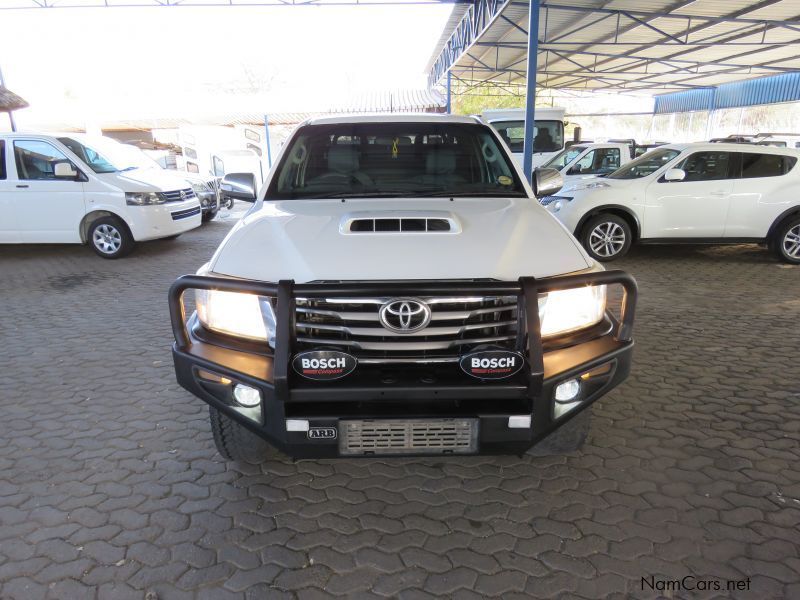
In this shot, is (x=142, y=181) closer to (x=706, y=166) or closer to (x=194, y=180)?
(x=194, y=180)

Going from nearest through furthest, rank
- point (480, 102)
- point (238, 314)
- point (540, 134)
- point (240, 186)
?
point (238, 314) → point (240, 186) → point (540, 134) → point (480, 102)

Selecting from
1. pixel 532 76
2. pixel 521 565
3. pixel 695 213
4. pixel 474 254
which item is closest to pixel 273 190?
pixel 474 254

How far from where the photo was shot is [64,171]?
782cm

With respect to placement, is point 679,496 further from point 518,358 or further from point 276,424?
point 276,424

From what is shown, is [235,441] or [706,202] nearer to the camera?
[235,441]

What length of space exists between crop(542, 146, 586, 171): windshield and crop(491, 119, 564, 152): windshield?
4.64 feet

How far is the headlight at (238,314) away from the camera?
2295 mm

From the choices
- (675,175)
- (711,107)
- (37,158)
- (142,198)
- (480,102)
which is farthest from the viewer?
(480,102)

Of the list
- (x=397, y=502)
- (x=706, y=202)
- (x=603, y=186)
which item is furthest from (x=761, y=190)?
(x=397, y=502)

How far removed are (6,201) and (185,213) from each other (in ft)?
8.05

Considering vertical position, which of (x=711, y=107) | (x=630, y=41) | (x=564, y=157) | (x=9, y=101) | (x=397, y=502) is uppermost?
(x=630, y=41)

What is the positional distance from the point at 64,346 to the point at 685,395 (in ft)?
16.5

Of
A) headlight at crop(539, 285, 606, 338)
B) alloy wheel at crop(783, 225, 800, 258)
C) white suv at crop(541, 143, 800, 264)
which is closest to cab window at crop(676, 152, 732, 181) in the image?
white suv at crop(541, 143, 800, 264)

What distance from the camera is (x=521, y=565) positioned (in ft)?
7.31
